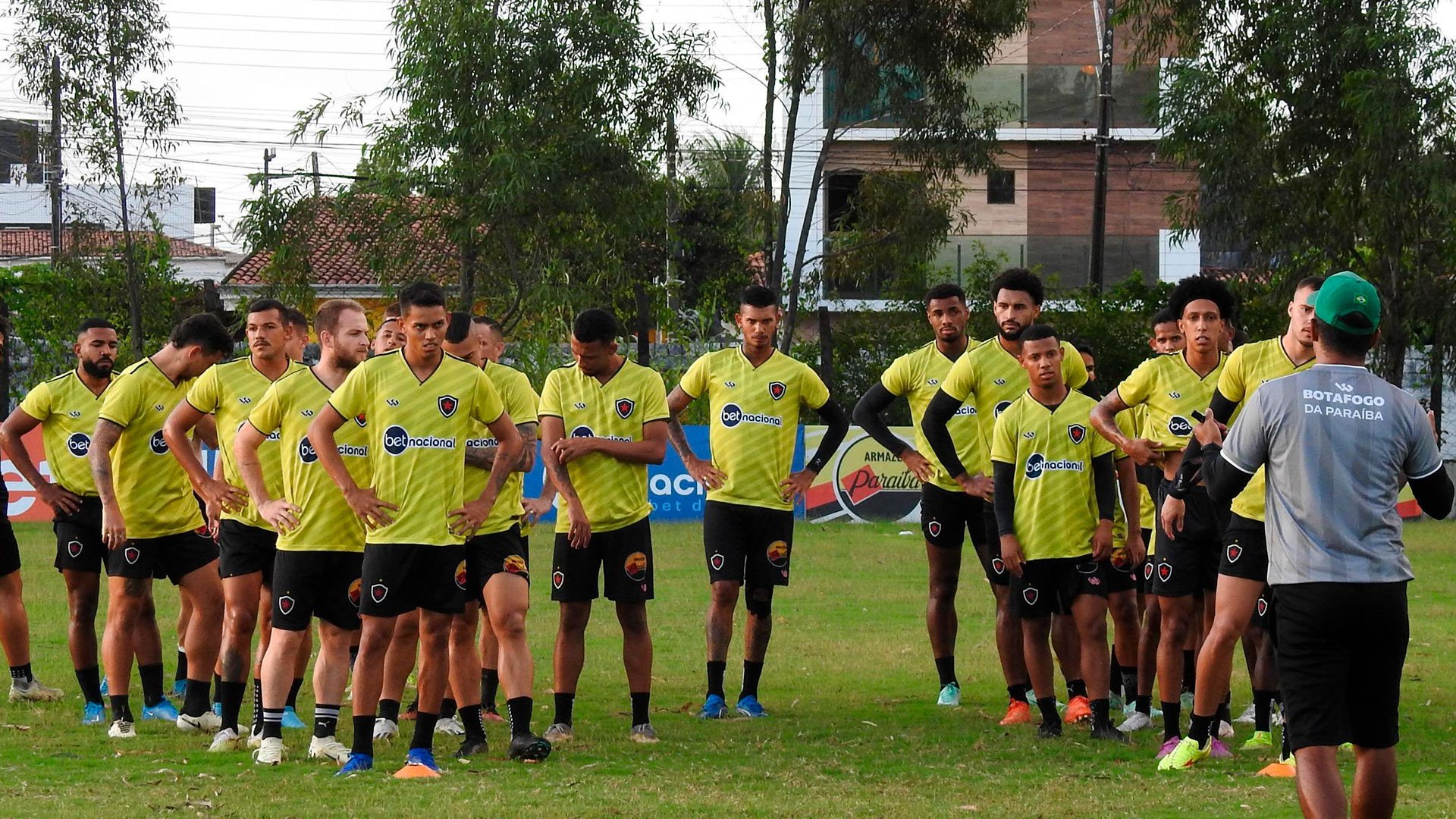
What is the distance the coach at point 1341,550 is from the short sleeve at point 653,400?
4.47 metres

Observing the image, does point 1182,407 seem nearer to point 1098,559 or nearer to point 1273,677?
point 1098,559

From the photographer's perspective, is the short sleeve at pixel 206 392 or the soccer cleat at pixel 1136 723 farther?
the soccer cleat at pixel 1136 723

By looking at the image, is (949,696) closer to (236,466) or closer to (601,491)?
(601,491)

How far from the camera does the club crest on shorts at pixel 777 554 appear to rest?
1056 centimetres

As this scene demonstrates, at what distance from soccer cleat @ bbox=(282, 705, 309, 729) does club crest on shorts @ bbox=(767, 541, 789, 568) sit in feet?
9.65

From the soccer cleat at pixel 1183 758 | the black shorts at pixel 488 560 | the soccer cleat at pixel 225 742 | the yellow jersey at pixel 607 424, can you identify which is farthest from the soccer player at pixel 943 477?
the soccer cleat at pixel 225 742

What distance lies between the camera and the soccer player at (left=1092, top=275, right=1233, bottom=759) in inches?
347

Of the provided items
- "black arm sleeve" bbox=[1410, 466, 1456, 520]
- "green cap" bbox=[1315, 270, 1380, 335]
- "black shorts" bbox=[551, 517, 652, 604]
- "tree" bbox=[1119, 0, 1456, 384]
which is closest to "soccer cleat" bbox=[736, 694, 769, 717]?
"black shorts" bbox=[551, 517, 652, 604]

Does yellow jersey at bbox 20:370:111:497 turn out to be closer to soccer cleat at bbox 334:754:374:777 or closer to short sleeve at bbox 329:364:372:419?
short sleeve at bbox 329:364:372:419

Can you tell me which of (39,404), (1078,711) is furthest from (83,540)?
(1078,711)

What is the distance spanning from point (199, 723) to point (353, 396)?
2.69 meters

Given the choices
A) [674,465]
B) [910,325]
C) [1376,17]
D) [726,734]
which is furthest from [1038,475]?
[910,325]

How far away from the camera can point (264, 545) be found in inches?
370

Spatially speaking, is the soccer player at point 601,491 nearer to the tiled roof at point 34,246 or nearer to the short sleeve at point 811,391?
the short sleeve at point 811,391
